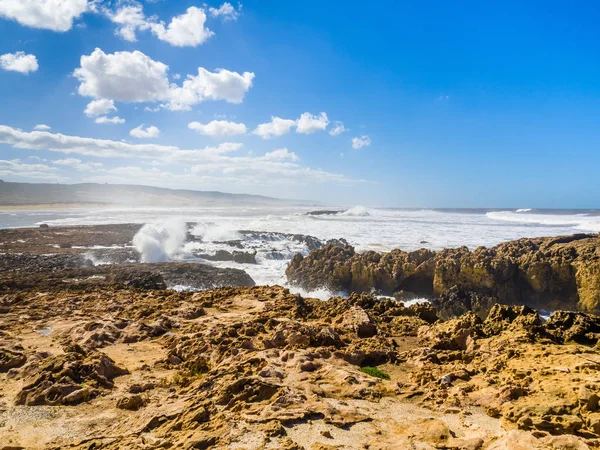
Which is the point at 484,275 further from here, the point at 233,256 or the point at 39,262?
the point at 39,262

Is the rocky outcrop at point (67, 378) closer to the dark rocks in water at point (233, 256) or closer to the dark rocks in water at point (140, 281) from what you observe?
the dark rocks in water at point (140, 281)

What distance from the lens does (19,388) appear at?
6781 millimetres

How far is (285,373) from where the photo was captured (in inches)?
271

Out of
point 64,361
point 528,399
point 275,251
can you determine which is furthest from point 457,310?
point 275,251

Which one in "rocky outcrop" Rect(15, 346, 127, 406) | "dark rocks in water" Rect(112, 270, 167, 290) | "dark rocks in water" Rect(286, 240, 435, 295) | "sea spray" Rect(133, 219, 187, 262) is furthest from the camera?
"sea spray" Rect(133, 219, 187, 262)

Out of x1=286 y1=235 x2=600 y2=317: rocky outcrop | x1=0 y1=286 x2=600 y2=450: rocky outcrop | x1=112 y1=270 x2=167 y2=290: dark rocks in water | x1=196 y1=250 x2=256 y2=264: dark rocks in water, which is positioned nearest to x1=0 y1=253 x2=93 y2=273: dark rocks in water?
x1=112 y1=270 x2=167 y2=290: dark rocks in water

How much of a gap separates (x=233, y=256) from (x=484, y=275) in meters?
16.1

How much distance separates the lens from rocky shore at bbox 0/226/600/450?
5.05 m

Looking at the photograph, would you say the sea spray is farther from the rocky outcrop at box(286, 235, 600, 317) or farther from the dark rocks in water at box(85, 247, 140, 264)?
the rocky outcrop at box(286, 235, 600, 317)

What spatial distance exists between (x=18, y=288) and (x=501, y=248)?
2281cm

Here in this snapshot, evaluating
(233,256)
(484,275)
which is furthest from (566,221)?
(233,256)

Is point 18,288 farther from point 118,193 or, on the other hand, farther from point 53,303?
point 118,193

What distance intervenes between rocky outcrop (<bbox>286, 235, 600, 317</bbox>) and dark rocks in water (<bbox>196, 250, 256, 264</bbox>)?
6627 millimetres

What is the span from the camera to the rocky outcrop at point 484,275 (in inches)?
566
